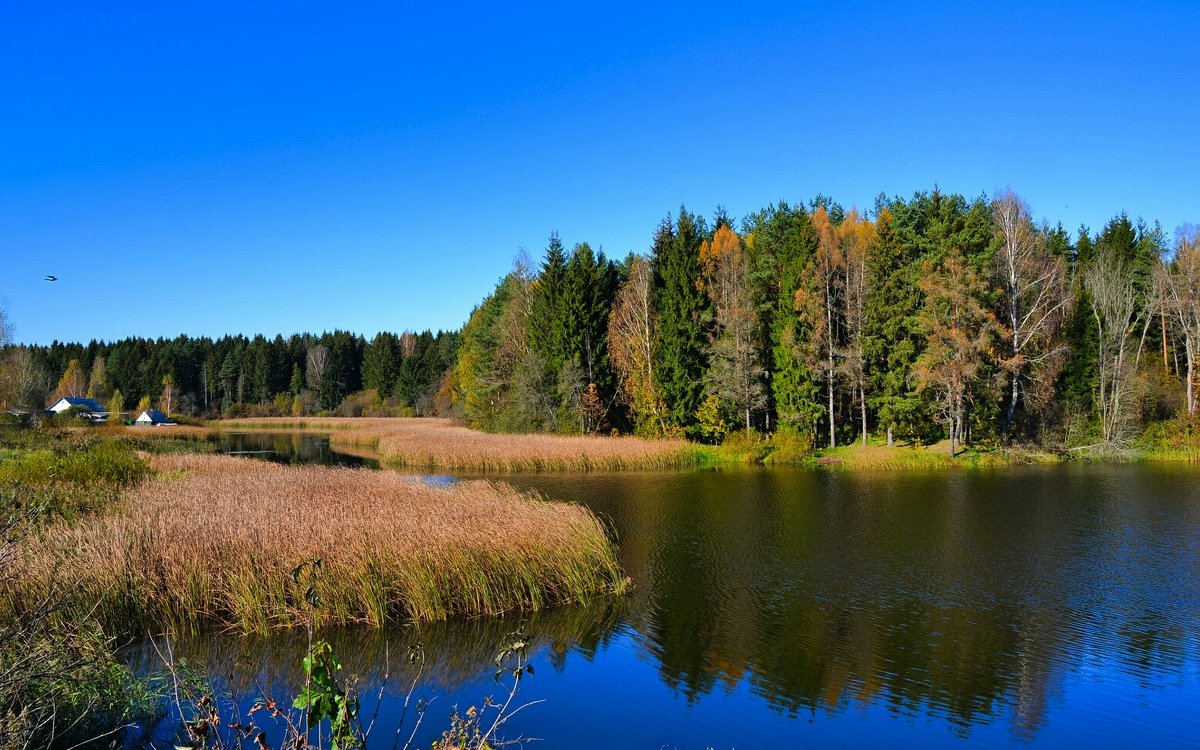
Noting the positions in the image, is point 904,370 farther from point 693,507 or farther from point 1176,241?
point 1176,241

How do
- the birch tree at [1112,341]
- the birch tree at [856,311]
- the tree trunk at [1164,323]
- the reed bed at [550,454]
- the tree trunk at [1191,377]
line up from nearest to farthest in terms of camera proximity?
the reed bed at [550,454] < the birch tree at [856,311] < the birch tree at [1112,341] < the tree trunk at [1191,377] < the tree trunk at [1164,323]

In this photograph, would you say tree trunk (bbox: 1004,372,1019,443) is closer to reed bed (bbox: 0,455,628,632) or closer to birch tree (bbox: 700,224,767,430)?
birch tree (bbox: 700,224,767,430)

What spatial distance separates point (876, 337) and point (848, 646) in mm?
29202

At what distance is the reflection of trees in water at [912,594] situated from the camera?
940 cm

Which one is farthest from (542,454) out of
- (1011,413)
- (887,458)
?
(1011,413)

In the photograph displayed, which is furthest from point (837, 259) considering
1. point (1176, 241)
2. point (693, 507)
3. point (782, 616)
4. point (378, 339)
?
point (378, 339)

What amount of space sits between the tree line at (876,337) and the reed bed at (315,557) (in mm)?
25710

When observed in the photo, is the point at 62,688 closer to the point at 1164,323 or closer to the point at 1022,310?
the point at 1022,310

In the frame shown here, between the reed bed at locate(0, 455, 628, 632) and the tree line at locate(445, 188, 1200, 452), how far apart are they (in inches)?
1012

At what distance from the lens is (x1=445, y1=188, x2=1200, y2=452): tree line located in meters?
35.9

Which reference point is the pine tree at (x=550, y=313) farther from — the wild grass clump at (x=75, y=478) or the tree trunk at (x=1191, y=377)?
the tree trunk at (x=1191, y=377)

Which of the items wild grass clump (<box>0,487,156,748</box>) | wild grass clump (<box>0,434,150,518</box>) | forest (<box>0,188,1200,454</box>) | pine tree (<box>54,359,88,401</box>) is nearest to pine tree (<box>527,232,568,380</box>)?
forest (<box>0,188,1200,454</box>)

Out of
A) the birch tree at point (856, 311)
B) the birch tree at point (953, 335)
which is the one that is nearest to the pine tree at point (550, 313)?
the birch tree at point (856, 311)

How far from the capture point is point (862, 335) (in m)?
37.3
